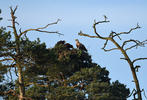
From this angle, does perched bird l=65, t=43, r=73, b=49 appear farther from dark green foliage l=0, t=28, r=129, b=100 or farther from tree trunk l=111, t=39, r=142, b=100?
tree trunk l=111, t=39, r=142, b=100

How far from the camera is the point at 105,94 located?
33.1 m

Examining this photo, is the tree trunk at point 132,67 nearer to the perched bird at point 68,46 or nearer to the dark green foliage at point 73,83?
the dark green foliage at point 73,83

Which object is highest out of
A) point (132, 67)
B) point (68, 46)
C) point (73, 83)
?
point (68, 46)

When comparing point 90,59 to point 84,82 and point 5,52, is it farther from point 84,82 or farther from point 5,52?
point 5,52

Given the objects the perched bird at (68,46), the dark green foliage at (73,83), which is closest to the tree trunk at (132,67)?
the dark green foliage at (73,83)

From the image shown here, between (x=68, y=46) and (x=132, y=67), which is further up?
(x=68, y=46)

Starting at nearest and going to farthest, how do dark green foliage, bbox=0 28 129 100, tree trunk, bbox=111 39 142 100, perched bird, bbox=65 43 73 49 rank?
tree trunk, bbox=111 39 142 100
dark green foliage, bbox=0 28 129 100
perched bird, bbox=65 43 73 49

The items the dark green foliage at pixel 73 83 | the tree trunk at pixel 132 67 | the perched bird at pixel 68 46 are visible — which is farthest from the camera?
the perched bird at pixel 68 46

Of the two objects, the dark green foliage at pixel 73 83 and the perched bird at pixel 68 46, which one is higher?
the perched bird at pixel 68 46

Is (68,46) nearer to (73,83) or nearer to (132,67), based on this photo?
(73,83)

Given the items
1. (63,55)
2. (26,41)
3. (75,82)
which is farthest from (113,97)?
(26,41)

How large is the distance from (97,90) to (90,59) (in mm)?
5365

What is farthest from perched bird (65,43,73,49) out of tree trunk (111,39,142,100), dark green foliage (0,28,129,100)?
tree trunk (111,39,142,100)

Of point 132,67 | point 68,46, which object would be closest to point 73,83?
point 68,46
